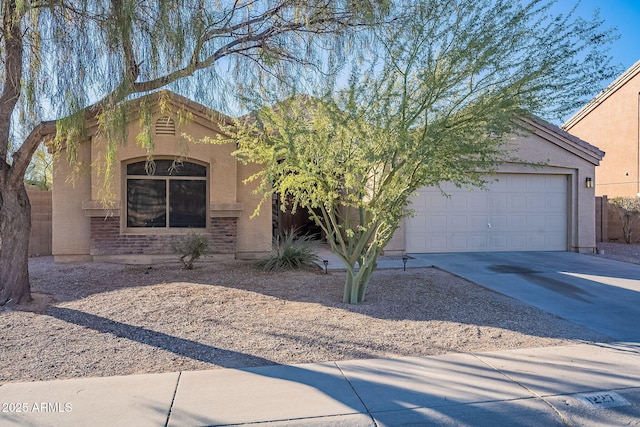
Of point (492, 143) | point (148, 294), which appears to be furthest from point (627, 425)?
point (148, 294)

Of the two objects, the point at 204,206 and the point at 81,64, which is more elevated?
the point at 81,64

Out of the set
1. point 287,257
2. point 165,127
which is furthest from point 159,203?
point 287,257

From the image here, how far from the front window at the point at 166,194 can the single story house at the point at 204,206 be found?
0.02 m

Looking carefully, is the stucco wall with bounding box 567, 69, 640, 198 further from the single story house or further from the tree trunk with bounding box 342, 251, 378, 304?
the tree trunk with bounding box 342, 251, 378, 304

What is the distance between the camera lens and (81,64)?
20.7ft

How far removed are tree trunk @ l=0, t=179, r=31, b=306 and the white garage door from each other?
8827 mm

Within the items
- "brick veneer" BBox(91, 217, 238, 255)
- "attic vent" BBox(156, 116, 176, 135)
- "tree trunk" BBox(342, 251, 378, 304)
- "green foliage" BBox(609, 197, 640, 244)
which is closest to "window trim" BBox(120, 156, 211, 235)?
"brick veneer" BBox(91, 217, 238, 255)

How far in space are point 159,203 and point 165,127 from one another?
1921 millimetres

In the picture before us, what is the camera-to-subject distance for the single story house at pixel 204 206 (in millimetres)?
10375

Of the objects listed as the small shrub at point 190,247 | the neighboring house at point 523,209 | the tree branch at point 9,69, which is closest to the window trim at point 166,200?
the small shrub at point 190,247

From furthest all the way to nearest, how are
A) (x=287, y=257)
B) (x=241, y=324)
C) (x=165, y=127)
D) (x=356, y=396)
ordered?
(x=165, y=127) < (x=287, y=257) < (x=241, y=324) < (x=356, y=396)

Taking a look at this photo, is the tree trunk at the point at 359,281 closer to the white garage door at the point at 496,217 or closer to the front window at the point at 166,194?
the white garage door at the point at 496,217

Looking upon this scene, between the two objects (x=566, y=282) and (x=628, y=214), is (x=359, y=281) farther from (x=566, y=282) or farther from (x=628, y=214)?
(x=628, y=214)

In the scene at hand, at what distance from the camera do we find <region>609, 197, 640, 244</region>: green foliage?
51.1ft
